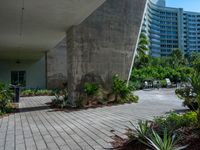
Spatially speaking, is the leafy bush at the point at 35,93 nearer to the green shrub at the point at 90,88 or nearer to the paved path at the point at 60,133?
the green shrub at the point at 90,88

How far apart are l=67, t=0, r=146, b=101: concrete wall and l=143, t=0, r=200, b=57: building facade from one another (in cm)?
10585

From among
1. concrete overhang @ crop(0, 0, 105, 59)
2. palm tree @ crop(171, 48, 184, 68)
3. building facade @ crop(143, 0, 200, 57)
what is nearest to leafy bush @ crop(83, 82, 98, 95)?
concrete overhang @ crop(0, 0, 105, 59)

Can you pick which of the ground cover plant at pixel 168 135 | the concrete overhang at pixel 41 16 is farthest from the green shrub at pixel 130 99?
the ground cover plant at pixel 168 135

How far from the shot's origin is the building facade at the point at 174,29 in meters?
117

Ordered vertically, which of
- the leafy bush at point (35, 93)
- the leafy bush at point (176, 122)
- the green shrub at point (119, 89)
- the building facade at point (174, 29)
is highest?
the building facade at point (174, 29)

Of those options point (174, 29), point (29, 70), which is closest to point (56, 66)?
point (29, 70)

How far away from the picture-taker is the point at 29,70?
77.9 ft

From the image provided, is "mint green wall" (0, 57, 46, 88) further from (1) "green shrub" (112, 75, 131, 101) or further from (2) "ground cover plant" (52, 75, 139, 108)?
(1) "green shrub" (112, 75, 131, 101)

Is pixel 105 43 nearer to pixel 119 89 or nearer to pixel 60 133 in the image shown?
pixel 119 89

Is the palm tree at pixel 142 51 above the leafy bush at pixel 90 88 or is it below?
above

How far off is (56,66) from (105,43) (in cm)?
922

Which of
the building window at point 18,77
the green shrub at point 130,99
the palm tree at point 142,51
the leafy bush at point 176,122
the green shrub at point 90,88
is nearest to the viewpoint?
the leafy bush at point 176,122

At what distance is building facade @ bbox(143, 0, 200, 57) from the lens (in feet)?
385

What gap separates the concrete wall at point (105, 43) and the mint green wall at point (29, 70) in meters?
11.9
